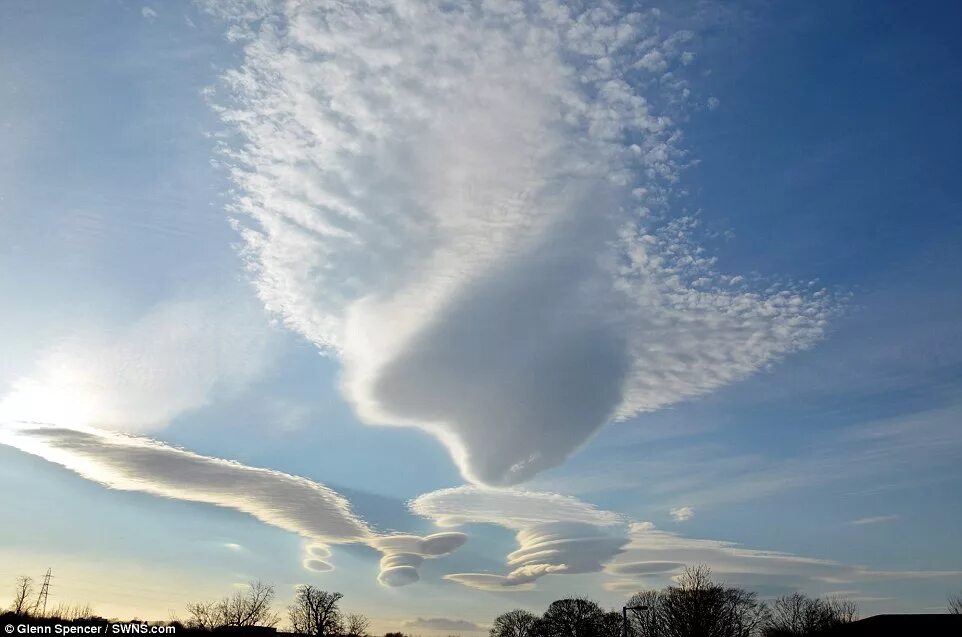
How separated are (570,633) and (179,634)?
82829mm

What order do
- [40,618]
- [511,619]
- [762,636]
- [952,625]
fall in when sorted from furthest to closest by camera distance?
[511,619]
[762,636]
[40,618]
[952,625]

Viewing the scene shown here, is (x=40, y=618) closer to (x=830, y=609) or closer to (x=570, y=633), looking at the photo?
(x=570, y=633)

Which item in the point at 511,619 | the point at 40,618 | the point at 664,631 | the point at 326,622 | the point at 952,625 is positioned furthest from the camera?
the point at 511,619

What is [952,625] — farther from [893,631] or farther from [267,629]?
[267,629]

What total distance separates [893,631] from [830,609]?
48.9m

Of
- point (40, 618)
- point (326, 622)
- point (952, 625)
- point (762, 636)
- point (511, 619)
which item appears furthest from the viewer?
point (511, 619)

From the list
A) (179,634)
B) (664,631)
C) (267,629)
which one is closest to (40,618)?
(179,634)


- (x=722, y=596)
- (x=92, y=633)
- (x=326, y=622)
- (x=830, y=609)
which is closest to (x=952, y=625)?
(x=722, y=596)

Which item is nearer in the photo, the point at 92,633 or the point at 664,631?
the point at 92,633

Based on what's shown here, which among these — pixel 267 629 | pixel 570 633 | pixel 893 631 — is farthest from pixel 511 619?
pixel 893 631

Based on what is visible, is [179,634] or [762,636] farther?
[762,636]

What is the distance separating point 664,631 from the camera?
361 feet

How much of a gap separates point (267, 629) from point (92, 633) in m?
49.0

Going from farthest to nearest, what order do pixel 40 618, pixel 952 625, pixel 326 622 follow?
pixel 326 622 → pixel 40 618 → pixel 952 625
